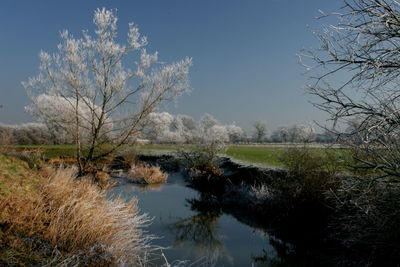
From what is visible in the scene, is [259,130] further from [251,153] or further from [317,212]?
[317,212]

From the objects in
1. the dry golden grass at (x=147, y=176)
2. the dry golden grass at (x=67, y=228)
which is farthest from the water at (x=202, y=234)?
the dry golden grass at (x=147, y=176)

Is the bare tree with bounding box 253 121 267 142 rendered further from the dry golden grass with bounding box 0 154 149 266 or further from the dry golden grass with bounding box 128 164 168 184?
the dry golden grass with bounding box 0 154 149 266

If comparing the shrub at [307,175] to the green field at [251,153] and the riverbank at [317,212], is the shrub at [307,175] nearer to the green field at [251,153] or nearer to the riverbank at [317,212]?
the riverbank at [317,212]

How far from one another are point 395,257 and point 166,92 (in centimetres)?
776

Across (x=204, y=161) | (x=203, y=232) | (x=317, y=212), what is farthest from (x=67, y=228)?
(x=204, y=161)

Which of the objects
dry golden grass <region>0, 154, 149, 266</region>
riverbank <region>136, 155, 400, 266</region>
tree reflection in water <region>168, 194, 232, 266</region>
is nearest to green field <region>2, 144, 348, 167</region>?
riverbank <region>136, 155, 400, 266</region>

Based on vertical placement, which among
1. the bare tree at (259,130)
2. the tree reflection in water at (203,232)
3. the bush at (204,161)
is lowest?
the tree reflection in water at (203,232)

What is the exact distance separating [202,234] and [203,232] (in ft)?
0.70

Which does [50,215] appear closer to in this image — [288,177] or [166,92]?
[166,92]

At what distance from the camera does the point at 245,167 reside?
17.2 meters

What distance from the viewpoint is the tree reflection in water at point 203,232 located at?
26.4 feet

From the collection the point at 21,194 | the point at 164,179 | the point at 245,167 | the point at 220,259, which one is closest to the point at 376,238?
the point at 220,259

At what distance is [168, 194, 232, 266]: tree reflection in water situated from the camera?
8.05 meters

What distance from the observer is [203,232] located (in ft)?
32.9
